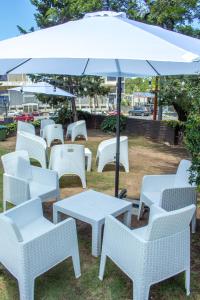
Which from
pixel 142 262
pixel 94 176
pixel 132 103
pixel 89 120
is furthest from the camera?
pixel 132 103

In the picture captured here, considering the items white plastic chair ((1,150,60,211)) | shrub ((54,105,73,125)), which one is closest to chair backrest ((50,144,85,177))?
white plastic chair ((1,150,60,211))

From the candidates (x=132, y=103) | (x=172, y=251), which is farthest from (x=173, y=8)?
(x=132, y=103)

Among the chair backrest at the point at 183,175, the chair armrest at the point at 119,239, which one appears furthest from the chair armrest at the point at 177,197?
the chair armrest at the point at 119,239

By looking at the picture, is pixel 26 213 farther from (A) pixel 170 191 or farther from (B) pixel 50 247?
(A) pixel 170 191

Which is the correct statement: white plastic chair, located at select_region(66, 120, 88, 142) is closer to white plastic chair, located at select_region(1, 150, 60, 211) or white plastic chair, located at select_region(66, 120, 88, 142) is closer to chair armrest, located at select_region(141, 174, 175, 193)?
white plastic chair, located at select_region(1, 150, 60, 211)

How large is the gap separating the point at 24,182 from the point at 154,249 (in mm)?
1835

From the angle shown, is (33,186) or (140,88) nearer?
(33,186)

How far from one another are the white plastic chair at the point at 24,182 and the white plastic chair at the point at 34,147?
1.67 metres

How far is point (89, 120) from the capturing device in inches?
563

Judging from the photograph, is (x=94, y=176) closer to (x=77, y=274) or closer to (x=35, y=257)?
(x=77, y=274)

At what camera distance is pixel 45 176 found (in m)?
4.26

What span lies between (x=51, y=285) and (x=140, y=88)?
48.4m

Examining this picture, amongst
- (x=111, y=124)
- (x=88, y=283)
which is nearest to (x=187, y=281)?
(x=88, y=283)

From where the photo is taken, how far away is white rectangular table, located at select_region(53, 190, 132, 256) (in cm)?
322
